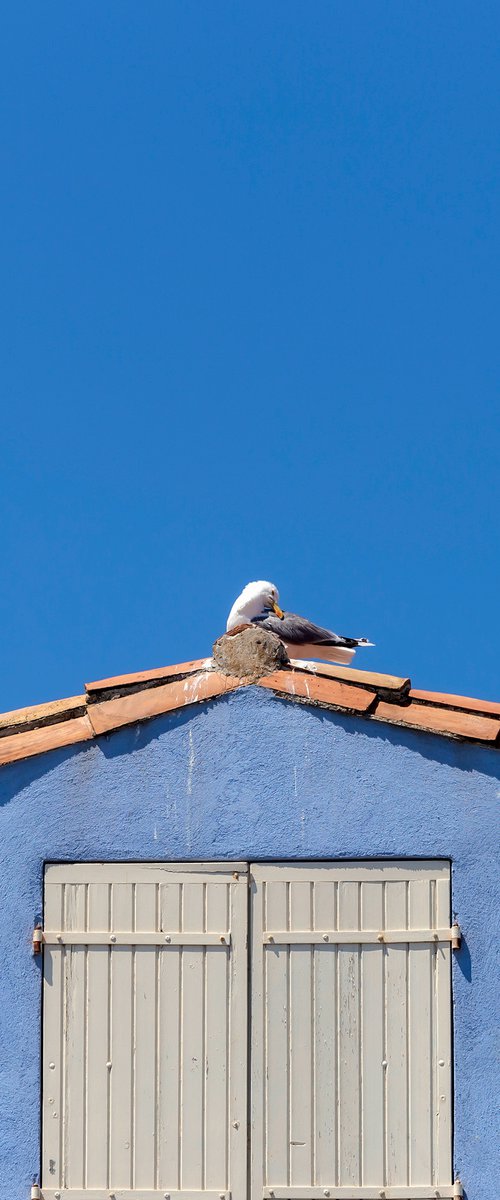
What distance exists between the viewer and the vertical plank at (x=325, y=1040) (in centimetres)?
630

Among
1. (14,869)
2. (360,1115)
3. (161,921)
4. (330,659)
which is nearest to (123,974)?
(161,921)

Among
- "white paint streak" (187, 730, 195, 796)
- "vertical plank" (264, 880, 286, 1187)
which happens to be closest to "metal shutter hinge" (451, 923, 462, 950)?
"vertical plank" (264, 880, 286, 1187)

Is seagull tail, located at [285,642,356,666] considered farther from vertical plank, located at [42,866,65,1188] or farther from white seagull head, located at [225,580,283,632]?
vertical plank, located at [42,866,65,1188]

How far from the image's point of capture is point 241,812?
656 cm

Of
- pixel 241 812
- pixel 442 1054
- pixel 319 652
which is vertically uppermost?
pixel 319 652

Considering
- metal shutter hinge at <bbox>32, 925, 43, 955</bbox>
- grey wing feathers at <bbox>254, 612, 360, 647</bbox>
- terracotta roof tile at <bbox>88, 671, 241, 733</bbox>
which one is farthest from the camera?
grey wing feathers at <bbox>254, 612, 360, 647</bbox>

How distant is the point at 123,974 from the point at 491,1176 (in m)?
1.89

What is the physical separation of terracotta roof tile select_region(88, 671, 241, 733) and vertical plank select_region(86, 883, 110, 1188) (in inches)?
30.4

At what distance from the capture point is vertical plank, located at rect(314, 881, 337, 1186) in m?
6.30

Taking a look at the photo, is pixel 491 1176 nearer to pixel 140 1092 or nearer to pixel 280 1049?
pixel 280 1049

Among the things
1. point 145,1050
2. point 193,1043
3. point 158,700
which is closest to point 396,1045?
point 193,1043

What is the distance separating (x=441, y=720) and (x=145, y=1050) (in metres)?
2.05

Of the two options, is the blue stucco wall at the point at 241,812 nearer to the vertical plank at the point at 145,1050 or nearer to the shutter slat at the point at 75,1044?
the shutter slat at the point at 75,1044

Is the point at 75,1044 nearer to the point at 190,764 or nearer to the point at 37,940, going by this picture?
the point at 37,940
